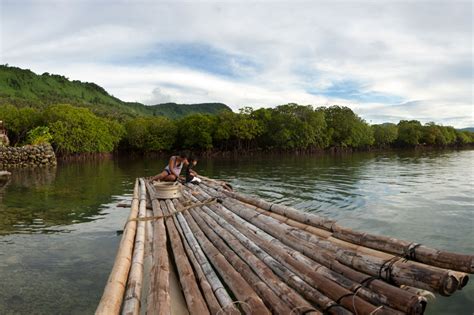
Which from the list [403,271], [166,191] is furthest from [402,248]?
[166,191]

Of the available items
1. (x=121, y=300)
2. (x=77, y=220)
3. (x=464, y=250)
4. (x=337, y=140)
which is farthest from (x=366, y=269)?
(x=337, y=140)

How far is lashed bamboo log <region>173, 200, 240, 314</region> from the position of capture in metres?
3.81

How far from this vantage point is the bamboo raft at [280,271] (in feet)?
11.9

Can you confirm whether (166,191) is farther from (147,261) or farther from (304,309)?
(304,309)

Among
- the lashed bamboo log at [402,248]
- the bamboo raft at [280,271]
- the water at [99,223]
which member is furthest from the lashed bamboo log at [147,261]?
the lashed bamboo log at [402,248]

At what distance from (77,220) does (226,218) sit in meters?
6.64

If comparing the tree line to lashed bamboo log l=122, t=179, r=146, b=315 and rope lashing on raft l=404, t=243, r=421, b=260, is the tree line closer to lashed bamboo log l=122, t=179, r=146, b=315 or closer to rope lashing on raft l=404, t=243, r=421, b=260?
lashed bamboo log l=122, t=179, r=146, b=315

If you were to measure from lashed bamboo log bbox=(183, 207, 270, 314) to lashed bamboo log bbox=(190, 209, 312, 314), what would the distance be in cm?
9

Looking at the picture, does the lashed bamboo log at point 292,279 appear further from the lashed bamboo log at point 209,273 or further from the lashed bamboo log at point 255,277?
the lashed bamboo log at point 209,273

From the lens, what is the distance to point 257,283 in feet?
14.0

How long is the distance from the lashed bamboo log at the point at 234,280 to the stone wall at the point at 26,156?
123 ft

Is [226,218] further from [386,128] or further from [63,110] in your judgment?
[386,128]

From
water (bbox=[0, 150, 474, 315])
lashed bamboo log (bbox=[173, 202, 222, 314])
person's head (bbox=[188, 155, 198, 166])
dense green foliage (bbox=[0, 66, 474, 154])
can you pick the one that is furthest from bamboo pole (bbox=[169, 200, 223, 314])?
dense green foliage (bbox=[0, 66, 474, 154])

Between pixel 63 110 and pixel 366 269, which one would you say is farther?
pixel 63 110
